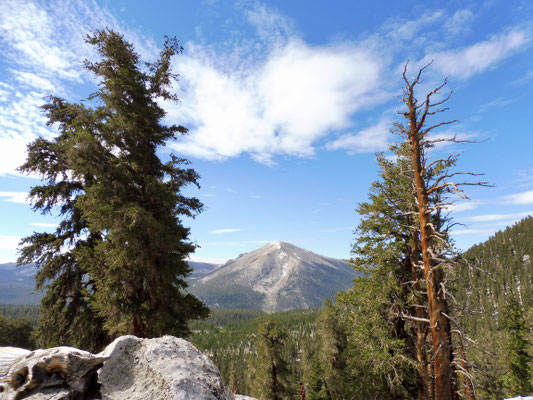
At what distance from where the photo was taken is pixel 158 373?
443cm

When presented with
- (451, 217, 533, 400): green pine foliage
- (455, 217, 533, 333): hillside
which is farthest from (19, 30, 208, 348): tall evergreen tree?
(455, 217, 533, 333): hillside

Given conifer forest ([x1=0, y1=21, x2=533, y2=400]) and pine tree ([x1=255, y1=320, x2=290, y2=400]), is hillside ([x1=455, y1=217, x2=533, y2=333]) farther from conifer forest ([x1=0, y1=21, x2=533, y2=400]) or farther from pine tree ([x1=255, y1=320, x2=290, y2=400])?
conifer forest ([x1=0, y1=21, x2=533, y2=400])

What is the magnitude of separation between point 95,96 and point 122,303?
885 centimetres

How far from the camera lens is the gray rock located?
4.14m

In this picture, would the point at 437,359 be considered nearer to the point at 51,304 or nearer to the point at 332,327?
the point at 51,304

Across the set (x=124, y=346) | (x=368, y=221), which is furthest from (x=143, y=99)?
(x=368, y=221)

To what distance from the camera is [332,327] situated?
2870cm

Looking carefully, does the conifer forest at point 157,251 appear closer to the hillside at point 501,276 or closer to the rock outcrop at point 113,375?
the rock outcrop at point 113,375

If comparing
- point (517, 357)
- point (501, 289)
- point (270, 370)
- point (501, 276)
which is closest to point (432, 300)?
point (270, 370)

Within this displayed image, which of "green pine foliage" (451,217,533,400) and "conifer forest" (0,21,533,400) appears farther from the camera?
"green pine foliage" (451,217,533,400)

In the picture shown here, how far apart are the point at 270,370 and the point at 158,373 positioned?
98.0 ft

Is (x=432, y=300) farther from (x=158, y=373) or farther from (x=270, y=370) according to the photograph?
(x=270, y=370)

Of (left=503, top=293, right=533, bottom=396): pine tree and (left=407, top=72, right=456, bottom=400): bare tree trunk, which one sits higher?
(left=407, top=72, right=456, bottom=400): bare tree trunk

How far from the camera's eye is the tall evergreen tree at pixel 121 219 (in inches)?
388
